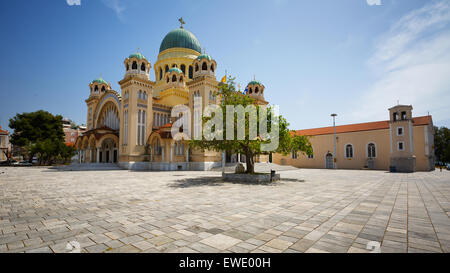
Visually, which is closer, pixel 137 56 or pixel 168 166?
pixel 168 166

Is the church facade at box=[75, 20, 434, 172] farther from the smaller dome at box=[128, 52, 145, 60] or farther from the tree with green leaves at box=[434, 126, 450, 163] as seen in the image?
the tree with green leaves at box=[434, 126, 450, 163]

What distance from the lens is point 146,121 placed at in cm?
2912

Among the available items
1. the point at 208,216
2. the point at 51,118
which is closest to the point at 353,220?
the point at 208,216

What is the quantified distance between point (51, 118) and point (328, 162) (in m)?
51.0

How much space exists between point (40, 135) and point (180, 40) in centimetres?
2972

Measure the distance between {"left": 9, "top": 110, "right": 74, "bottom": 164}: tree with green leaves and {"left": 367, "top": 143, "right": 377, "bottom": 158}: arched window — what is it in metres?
50.1

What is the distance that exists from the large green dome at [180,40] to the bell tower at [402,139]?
3323 cm

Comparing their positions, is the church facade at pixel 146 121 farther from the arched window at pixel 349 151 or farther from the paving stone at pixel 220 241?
the arched window at pixel 349 151

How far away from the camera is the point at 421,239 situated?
4086 mm

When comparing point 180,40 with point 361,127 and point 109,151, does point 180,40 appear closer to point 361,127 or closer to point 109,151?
point 109,151

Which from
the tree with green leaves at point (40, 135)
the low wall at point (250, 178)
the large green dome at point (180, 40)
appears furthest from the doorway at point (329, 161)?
the tree with green leaves at point (40, 135)

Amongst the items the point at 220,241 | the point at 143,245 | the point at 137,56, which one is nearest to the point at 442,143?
the point at 137,56

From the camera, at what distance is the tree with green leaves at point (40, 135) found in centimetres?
3553
